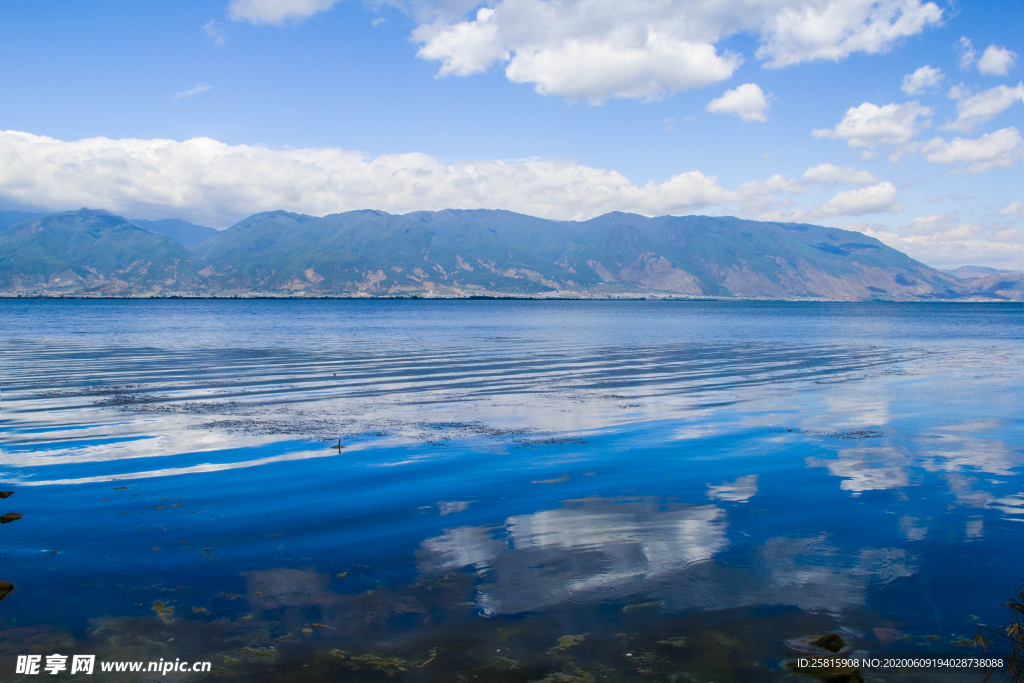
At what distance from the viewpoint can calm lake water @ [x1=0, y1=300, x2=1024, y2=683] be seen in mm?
7359

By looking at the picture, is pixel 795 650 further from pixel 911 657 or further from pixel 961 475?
pixel 961 475

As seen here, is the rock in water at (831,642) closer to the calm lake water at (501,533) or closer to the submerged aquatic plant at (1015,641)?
the calm lake water at (501,533)

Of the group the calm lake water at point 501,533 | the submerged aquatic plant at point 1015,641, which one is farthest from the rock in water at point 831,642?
the submerged aquatic plant at point 1015,641

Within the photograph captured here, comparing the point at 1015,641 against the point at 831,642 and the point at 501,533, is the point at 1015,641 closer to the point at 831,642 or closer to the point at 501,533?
the point at 831,642

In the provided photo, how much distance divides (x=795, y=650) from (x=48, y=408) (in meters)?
24.3

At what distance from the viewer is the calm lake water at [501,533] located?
24.1ft

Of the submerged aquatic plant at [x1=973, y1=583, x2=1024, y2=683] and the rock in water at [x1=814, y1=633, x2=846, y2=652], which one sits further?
the rock in water at [x1=814, y1=633, x2=846, y2=652]

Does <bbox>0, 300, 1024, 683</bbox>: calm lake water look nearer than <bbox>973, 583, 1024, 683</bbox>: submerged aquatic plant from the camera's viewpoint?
No

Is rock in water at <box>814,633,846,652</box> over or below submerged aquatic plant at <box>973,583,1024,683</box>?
→ below

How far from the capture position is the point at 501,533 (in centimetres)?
1072

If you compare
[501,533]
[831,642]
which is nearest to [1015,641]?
[831,642]

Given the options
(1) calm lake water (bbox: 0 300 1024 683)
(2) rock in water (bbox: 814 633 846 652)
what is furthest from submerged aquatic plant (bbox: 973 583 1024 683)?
(2) rock in water (bbox: 814 633 846 652)

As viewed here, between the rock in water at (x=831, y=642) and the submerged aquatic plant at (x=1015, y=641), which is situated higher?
the submerged aquatic plant at (x=1015, y=641)

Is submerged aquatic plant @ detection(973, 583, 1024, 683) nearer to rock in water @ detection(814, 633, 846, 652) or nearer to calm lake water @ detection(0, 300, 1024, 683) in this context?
calm lake water @ detection(0, 300, 1024, 683)
